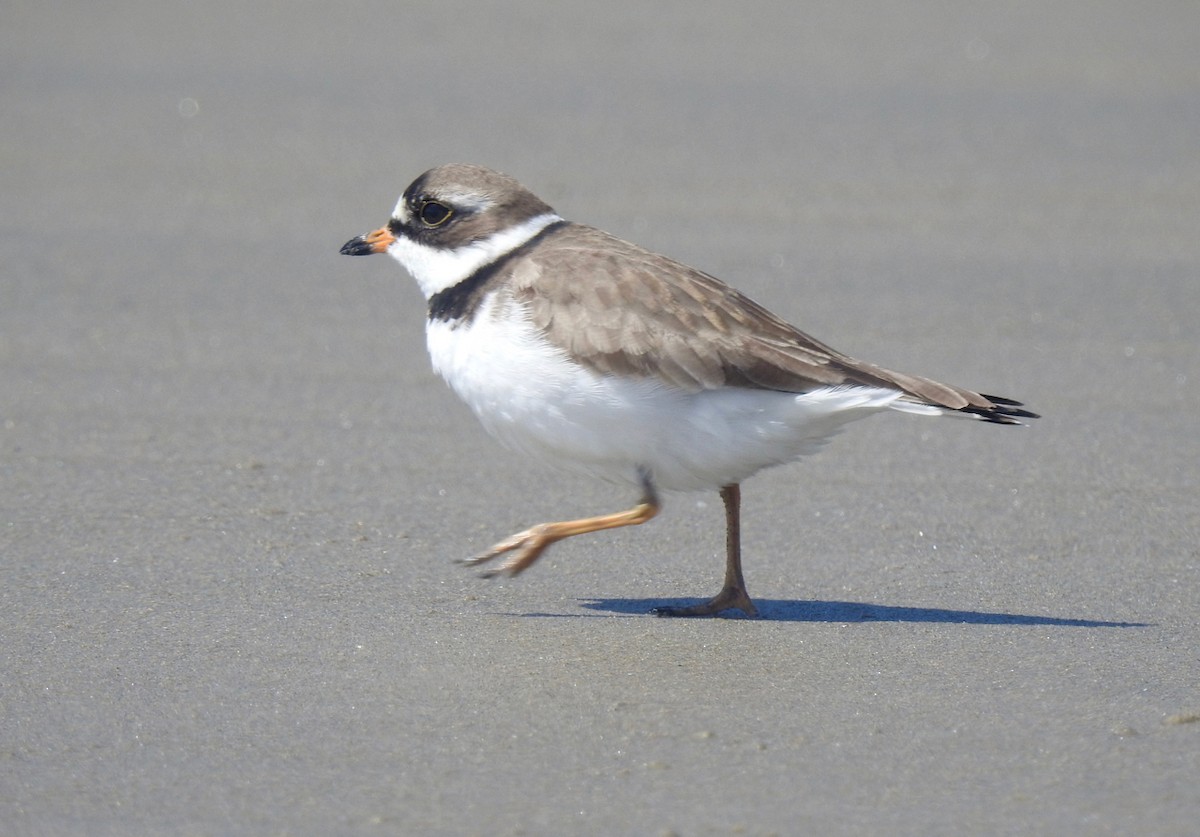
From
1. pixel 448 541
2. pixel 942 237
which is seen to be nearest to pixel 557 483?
pixel 448 541

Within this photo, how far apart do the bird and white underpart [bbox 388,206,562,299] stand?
0.47ft

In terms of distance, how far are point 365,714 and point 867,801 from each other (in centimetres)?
115

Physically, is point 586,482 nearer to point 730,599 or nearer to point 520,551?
point 520,551

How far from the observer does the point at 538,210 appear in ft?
15.2

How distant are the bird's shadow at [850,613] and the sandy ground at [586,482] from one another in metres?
0.02

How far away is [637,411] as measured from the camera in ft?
13.5

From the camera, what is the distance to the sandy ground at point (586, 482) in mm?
3238

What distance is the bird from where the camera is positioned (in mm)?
4109

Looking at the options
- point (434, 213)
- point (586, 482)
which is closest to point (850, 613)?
point (586, 482)

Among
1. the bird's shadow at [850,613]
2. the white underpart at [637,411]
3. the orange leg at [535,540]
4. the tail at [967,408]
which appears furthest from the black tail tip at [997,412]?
the orange leg at [535,540]

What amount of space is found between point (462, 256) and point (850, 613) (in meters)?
1.53

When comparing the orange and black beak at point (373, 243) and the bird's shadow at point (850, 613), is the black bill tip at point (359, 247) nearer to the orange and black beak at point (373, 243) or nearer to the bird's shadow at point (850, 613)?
the orange and black beak at point (373, 243)

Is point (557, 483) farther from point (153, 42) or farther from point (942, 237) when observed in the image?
point (153, 42)

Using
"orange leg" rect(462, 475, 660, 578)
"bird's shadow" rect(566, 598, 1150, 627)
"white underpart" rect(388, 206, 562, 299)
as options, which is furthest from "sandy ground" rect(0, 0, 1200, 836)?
"white underpart" rect(388, 206, 562, 299)
